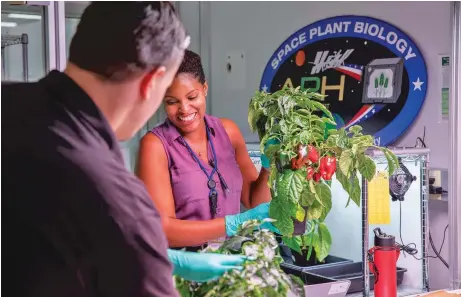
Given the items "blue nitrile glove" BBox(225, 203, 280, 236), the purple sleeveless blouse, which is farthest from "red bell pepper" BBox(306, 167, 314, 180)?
the purple sleeveless blouse

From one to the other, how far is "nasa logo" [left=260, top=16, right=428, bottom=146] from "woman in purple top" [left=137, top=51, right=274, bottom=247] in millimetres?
1812

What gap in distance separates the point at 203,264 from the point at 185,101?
0.98 m

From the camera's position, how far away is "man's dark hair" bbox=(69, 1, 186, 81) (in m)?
1.15

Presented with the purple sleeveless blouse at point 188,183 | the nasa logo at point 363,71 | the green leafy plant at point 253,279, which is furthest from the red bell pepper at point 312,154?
the nasa logo at point 363,71

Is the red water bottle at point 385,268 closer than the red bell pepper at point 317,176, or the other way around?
the red bell pepper at point 317,176

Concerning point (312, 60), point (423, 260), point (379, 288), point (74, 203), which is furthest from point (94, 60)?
point (312, 60)

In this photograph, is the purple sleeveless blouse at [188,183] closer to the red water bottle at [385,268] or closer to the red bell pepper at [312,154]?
the red bell pepper at [312,154]

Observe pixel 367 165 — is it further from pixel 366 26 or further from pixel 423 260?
pixel 366 26

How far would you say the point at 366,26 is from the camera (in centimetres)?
427

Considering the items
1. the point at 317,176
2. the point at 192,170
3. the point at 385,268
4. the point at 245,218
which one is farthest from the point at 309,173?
the point at 385,268

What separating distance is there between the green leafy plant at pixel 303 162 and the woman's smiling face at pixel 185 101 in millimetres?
184

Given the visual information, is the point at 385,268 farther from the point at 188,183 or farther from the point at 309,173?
the point at 188,183

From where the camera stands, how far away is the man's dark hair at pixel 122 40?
1.15 meters

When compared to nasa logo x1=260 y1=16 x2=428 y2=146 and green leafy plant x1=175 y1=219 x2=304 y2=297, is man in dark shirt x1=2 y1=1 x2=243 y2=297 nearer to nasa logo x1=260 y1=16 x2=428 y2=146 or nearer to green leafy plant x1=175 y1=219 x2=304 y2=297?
green leafy plant x1=175 y1=219 x2=304 y2=297
